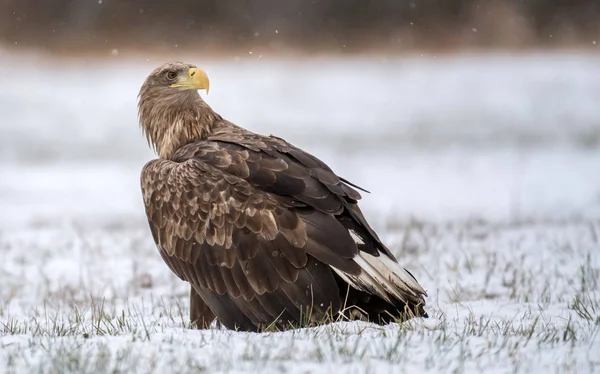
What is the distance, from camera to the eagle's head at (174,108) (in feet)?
22.2

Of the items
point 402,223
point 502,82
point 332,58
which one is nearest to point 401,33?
point 332,58

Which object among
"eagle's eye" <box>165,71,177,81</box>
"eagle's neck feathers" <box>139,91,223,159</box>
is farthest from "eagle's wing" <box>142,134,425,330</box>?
"eagle's eye" <box>165,71,177,81</box>

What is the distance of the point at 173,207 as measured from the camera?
6.04m

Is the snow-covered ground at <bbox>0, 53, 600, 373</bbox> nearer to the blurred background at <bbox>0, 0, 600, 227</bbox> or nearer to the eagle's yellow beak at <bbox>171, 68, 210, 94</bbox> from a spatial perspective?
the blurred background at <bbox>0, 0, 600, 227</bbox>

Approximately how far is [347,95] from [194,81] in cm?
1822

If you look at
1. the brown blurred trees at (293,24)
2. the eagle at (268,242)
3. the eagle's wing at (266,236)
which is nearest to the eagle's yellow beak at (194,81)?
the eagle at (268,242)

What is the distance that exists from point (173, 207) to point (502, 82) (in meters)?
19.4

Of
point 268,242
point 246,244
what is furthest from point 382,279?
point 246,244

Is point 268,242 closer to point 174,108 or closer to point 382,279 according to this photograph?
point 382,279

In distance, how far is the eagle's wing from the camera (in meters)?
5.55

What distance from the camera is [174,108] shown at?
6.86 m

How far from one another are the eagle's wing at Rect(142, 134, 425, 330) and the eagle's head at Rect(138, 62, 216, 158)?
0.65 m

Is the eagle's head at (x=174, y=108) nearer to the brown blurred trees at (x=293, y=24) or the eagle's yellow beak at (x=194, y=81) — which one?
the eagle's yellow beak at (x=194, y=81)

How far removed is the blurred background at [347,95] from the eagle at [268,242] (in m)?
5.09
